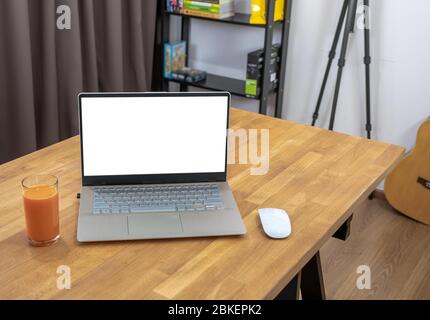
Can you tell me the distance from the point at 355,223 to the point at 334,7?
1183 mm

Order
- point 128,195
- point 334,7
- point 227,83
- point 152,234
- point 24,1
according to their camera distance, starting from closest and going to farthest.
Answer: point 152,234 → point 128,195 → point 24,1 → point 334,7 → point 227,83

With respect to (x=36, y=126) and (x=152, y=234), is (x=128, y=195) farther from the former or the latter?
(x=36, y=126)

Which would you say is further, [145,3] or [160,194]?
[145,3]

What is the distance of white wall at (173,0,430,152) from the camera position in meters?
2.89

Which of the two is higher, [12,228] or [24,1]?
[24,1]

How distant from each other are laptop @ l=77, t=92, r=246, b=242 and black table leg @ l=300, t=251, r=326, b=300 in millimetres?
573

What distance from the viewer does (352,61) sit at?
10.1 ft

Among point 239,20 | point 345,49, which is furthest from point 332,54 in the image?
point 239,20

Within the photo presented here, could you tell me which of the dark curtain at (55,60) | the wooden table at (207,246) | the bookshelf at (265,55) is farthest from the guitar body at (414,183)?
the dark curtain at (55,60)

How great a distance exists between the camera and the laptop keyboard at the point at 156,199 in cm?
135

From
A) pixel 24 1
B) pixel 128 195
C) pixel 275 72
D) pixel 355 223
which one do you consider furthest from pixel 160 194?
pixel 275 72

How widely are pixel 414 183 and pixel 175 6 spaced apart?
1647 mm

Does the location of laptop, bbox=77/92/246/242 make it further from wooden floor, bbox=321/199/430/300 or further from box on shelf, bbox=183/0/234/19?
box on shelf, bbox=183/0/234/19

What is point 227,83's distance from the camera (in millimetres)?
3379
